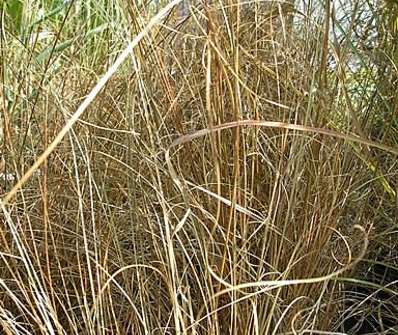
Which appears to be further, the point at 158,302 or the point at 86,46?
the point at 86,46

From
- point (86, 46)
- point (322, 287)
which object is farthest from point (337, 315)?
point (86, 46)

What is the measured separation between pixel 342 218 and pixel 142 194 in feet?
0.76

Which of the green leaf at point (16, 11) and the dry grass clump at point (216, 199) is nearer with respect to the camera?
the dry grass clump at point (216, 199)

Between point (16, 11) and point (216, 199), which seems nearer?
point (216, 199)

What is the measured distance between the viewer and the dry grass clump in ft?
2.17

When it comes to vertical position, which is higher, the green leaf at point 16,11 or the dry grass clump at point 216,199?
the green leaf at point 16,11

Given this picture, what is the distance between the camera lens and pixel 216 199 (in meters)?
0.72

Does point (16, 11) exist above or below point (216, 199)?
above

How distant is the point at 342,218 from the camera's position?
2.53 ft

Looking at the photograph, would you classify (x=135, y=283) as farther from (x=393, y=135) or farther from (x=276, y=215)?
(x=393, y=135)

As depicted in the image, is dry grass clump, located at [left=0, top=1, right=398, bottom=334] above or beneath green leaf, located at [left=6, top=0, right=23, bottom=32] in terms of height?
beneath

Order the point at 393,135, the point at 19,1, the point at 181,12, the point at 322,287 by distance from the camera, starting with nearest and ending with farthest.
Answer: the point at 322,287 < the point at 393,135 < the point at 19,1 < the point at 181,12

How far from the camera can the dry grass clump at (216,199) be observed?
661 mm

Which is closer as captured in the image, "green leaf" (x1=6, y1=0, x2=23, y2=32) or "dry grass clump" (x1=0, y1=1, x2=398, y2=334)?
"dry grass clump" (x1=0, y1=1, x2=398, y2=334)
